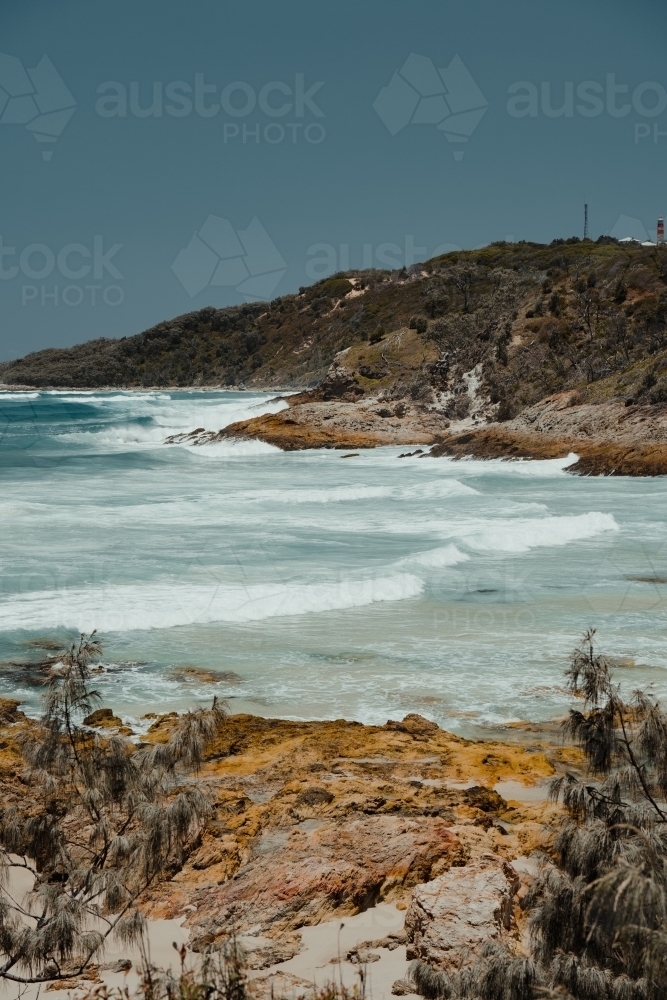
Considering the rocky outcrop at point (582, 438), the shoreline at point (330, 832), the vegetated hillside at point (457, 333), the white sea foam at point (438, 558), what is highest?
the vegetated hillside at point (457, 333)

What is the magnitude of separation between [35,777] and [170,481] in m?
30.3

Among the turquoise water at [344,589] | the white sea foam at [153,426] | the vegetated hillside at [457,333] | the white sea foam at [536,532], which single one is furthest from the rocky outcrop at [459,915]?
the white sea foam at [153,426]

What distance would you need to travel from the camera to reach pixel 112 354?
137375 millimetres

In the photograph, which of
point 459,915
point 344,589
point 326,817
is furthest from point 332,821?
point 344,589

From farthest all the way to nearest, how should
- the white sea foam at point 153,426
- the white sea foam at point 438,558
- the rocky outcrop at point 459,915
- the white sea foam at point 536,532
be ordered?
the white sea foam at point 153,426 < the white sea foam at point 536,532 < the white sea foam at point 438,558 < the rocky outcrop at point 459,915

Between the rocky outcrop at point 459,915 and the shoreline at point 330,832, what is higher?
the rocky outcrop at point 459,915

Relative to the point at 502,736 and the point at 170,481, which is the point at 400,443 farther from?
the point at 502,736

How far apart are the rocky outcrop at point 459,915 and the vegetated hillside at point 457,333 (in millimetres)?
32992

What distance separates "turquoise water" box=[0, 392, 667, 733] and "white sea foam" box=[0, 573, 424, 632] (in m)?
0.04

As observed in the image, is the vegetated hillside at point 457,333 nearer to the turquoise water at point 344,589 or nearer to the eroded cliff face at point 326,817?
the turquoise water at point 344,589

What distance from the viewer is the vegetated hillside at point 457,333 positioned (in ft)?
163

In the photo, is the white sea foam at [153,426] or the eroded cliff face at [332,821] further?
the white sea foam at [153,426]

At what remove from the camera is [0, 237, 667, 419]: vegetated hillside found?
49.6 m

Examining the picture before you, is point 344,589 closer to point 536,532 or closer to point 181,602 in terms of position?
point 181,602
